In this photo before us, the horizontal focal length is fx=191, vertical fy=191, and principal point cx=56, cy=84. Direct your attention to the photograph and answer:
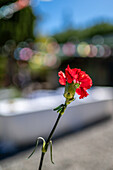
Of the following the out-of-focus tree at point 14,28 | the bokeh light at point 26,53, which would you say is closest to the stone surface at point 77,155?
the out-of-focus tree at point 14,28

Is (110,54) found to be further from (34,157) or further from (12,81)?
(34,157)

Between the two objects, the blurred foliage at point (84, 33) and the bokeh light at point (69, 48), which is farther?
the blurred foliage at point (84, 33)

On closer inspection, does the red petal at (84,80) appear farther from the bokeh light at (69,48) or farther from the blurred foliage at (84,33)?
the blurred foliage at (84,33)

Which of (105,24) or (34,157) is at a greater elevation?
(105,24)

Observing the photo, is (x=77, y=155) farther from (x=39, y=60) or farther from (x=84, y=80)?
(x=39, y=60)

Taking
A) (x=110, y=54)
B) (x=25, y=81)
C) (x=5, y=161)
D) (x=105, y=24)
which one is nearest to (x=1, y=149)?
(x=5, y=161)

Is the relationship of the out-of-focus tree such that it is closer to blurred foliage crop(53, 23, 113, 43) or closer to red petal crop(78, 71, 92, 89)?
red petal crop(78, 71, 92, 89)
